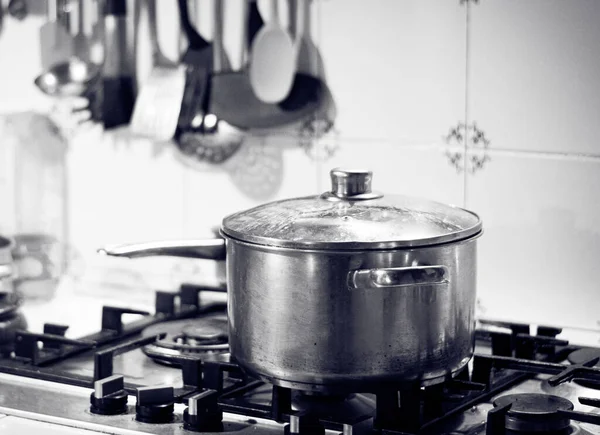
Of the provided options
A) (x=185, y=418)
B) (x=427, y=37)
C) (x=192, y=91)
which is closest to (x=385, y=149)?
(x=427, y=37)

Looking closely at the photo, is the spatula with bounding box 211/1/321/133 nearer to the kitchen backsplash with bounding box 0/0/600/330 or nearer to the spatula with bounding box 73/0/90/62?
the kitchen backsplash with bounding box 0/0/600/330

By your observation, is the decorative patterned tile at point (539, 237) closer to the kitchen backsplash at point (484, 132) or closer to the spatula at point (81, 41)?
the kitchen backsplash at point (484, 132)

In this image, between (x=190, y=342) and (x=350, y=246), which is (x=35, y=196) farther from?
(x=350, y=246)

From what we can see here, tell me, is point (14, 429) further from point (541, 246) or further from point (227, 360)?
point (541, 246)

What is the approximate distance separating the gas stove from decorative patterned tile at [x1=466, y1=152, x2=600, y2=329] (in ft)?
0.16

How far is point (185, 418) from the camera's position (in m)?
1.16

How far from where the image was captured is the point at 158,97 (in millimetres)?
1678

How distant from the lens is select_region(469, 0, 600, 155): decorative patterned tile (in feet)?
4.58

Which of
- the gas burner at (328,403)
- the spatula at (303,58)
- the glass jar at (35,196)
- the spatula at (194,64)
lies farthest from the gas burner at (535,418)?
the glass jar at (35,196)

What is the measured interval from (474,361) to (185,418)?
34 centimetres

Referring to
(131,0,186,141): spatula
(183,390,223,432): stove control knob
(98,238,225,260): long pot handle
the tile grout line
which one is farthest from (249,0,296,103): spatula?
(183,390,223,432): stove control knob

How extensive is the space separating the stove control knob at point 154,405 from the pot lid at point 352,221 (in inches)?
7.4

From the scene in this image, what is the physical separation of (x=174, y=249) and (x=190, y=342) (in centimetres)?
17

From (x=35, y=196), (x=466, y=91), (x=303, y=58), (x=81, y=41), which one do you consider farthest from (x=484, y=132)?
(x=35, y=196)
